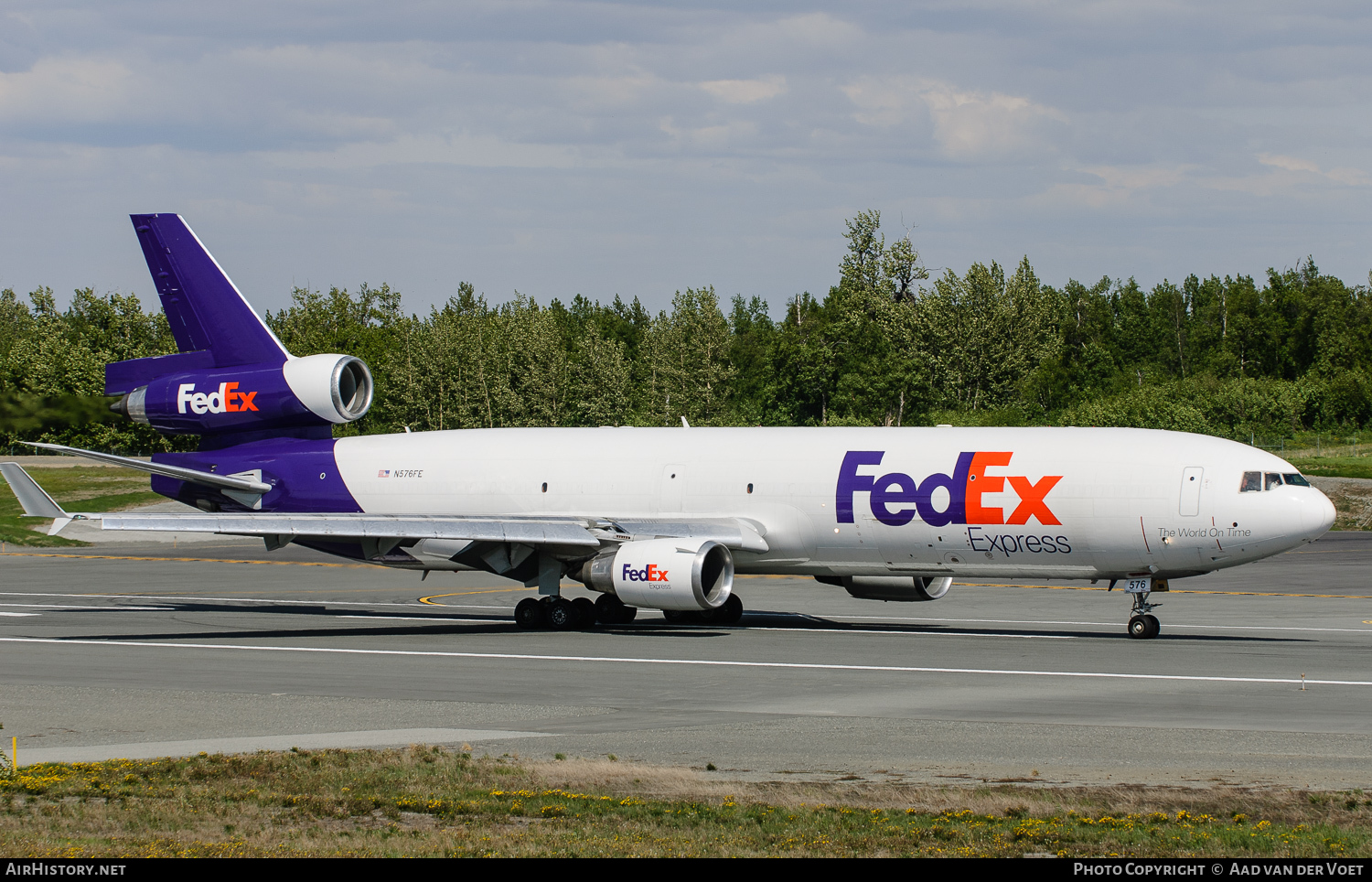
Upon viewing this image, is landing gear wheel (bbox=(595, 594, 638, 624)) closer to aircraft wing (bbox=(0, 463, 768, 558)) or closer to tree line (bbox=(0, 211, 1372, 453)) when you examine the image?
aircraft wing (bbox=(0, 463, 768, 558))

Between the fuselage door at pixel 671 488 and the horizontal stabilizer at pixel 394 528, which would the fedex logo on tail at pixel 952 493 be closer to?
the fuselage door at pixel 671 488

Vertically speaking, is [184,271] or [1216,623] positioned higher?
[184,271]

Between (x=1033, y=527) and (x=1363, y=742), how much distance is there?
12.3 m

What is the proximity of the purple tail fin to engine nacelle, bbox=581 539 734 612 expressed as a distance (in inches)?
474

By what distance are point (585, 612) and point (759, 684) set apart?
10326mm

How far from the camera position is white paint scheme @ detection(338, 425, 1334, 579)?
2797 centimetres

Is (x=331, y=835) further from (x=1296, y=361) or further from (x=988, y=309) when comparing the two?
(x=1296, y=361)

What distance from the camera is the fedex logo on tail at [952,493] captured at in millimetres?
28891

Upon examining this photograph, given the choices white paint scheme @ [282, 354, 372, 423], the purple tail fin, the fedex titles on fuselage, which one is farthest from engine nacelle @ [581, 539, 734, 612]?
the purple tail fin

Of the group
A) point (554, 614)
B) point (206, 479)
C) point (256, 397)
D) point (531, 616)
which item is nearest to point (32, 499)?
point (206, 479)

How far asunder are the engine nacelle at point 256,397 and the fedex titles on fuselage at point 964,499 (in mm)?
13722

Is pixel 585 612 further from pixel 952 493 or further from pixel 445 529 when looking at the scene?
pixel 952 493

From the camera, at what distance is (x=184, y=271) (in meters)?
36.3
